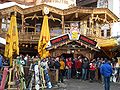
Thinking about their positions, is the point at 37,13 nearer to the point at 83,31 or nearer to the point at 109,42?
the point at 83,31

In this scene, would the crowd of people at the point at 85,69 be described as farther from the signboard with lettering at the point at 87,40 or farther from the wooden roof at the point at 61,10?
the wooden roof at the point at 61,10

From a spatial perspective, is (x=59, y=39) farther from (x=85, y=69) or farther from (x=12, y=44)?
(x=12, y=44)

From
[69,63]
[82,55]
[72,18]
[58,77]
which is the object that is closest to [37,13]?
[72,18]

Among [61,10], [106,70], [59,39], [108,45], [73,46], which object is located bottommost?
[106,70]

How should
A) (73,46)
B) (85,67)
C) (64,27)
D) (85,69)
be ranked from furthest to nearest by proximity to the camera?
(64,27) < (73,46) < (85,69) < (85,67)

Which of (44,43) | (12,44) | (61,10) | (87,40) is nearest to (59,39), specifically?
(87,40)

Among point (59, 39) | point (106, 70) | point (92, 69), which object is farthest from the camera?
point (59, 39)

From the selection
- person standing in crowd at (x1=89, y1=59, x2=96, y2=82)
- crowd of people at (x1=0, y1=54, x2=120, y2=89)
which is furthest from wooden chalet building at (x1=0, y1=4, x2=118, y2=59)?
person standing in crowd at (x1=89, y1=59, x2=96, y2=82)

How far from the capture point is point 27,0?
141 ft

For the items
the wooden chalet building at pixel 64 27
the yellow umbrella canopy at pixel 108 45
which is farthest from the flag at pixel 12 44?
the yellow umbrella canopy at pixel 108 45

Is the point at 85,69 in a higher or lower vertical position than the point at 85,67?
lower

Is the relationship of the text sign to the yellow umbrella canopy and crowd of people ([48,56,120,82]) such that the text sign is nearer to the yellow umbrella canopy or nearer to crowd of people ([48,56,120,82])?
crowd of people ([48,56,120,82])

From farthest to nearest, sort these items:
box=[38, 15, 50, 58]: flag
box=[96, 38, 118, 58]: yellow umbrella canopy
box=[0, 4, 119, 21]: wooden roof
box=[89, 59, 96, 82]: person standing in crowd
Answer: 1. box=[0, 4, 119, 21]: wooden roof
2. box=[96, 38, 118, 58]: yellow umbrella canopy
3. box=[89, 59, 96, 82]: person standing in crowd
4. box=[38, 15, 50, 58]: flag

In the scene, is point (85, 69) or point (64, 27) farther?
point (64, 27)
